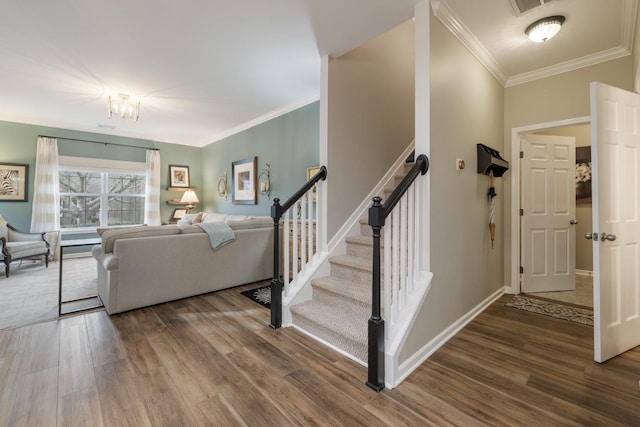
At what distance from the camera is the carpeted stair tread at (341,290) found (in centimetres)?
219

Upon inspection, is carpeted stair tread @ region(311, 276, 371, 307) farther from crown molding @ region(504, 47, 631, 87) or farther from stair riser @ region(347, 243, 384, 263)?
crown molding @ region(504, 47, 631, 87)

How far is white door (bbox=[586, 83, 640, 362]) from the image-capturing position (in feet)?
6.20

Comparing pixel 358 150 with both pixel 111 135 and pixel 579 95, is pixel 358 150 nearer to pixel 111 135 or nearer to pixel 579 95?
pixel 579 95

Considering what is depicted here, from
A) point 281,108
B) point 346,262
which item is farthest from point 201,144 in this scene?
point 346,262

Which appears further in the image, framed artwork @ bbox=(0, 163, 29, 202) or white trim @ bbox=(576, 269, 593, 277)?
framed artwork @ bbox=(0, 163, 29, 202)

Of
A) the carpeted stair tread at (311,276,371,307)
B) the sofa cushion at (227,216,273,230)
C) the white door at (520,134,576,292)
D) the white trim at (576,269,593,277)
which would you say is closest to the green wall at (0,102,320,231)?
the sofa cushion at (227,216,273,230)

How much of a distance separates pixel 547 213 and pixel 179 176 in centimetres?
712

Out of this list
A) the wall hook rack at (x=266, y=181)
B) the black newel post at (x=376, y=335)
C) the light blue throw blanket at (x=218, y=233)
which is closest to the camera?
the black newel post at (x=376, y=335)

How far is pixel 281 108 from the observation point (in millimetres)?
4730

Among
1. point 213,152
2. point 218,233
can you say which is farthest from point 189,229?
point 213,152

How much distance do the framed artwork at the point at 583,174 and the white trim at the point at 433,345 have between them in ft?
8.90

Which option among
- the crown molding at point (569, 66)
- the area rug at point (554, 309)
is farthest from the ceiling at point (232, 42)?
the area rug at point (554, 309)

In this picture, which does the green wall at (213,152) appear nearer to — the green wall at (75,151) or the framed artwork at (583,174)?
the green wall at (75,151)

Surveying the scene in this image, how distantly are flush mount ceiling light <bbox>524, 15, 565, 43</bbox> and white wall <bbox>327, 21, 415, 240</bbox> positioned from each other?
133 cm
